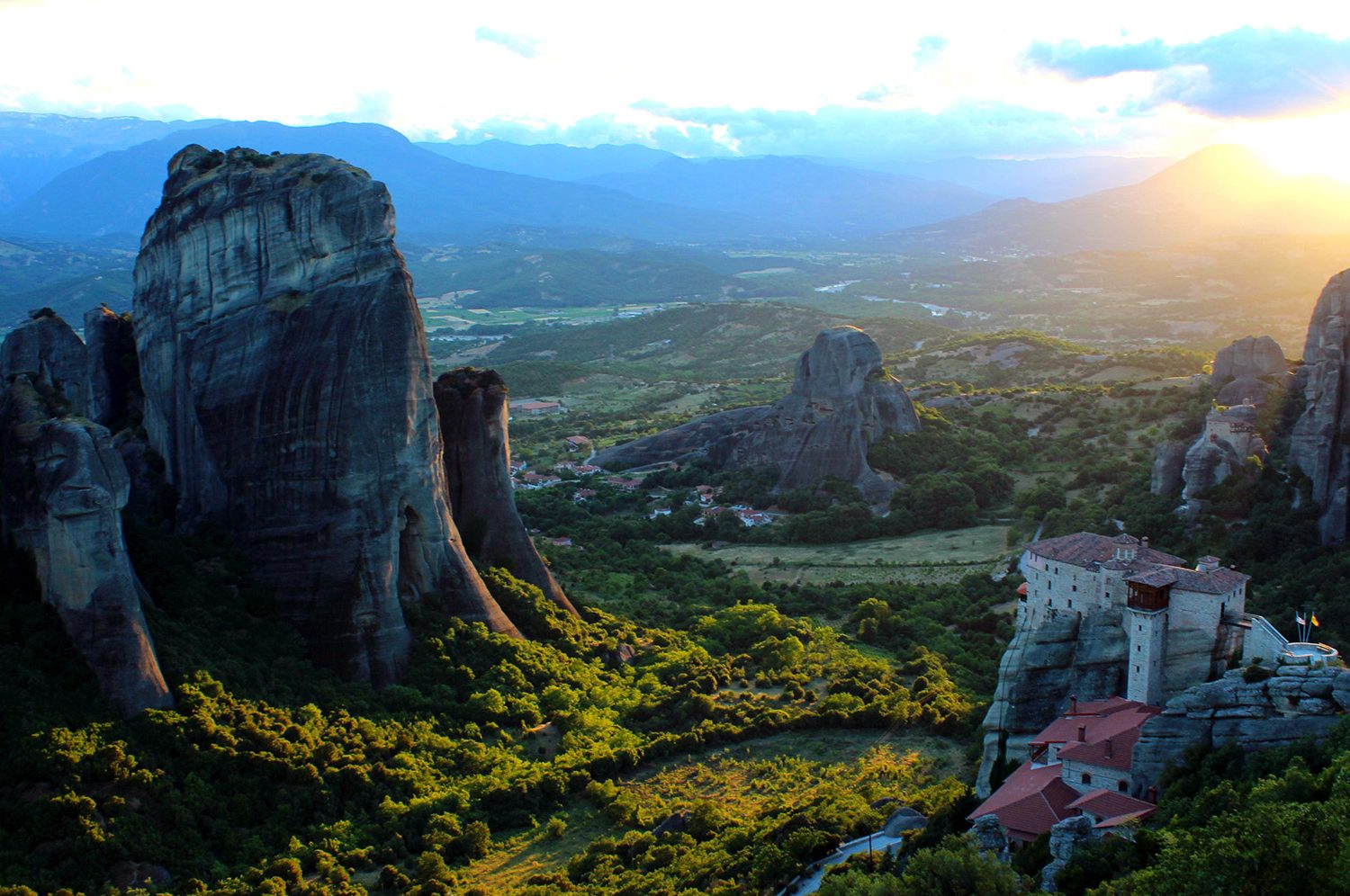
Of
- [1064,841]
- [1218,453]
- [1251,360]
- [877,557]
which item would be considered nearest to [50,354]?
[1064,841]

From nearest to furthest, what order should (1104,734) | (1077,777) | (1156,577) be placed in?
1. (1077,777)
2. (1104,734)
3. (1156,577)

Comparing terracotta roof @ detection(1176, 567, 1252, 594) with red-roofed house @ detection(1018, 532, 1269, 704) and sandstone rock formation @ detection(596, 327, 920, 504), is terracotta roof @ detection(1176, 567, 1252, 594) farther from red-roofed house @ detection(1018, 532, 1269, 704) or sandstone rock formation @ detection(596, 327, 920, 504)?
sandstone rock formation @ detection(596, 327, 920, 504)

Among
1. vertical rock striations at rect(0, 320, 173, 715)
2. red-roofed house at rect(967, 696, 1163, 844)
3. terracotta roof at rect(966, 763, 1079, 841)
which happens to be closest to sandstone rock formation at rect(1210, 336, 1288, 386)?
red-roofed house at rect(967, 696, 1163, 844)

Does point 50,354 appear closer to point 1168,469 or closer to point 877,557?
point 877,557

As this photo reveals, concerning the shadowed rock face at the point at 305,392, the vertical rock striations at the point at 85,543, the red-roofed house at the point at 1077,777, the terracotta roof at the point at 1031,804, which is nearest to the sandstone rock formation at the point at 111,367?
the shadowed rock face at the point at 305,392

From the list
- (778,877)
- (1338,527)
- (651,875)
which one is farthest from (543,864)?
(1338,527)

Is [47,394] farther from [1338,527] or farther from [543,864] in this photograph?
[1338,527]
